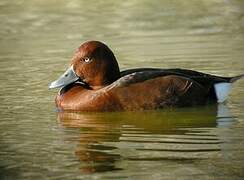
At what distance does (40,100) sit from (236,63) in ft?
9.94

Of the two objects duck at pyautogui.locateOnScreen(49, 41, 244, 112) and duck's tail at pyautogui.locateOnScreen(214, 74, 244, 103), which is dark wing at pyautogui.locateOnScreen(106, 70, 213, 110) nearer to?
duck at pyautogui.locateOnScreen(49, 41, 244, 112)

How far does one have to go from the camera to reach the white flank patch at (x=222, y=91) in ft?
31.5

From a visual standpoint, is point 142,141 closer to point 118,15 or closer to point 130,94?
point 130,94

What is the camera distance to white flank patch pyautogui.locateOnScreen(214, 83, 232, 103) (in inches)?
378

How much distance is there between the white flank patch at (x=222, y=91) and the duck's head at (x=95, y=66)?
1.07 meters

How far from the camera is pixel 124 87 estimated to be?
30.4ft

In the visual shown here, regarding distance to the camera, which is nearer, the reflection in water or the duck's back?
the reflection in water

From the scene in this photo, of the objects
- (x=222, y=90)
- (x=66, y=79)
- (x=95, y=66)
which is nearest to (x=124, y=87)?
(x=95, y=66)

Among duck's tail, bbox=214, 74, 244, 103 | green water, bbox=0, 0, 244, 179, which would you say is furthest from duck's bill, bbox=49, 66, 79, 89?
duck's tail, bbox=214, 74, 244, 103

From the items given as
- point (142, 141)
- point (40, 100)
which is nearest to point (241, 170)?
point (142, 141)

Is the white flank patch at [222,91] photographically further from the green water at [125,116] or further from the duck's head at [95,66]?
the duck's head at [95,66]

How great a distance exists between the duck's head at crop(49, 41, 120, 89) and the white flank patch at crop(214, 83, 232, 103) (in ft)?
3.51

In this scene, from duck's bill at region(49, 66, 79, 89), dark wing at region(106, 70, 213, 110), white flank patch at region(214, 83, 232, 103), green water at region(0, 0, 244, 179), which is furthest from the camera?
duck's bill at region(49, 66, 79, 89)

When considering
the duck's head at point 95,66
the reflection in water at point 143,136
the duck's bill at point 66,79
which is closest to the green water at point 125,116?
the reflection in water at point 143,136
